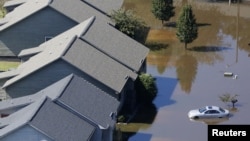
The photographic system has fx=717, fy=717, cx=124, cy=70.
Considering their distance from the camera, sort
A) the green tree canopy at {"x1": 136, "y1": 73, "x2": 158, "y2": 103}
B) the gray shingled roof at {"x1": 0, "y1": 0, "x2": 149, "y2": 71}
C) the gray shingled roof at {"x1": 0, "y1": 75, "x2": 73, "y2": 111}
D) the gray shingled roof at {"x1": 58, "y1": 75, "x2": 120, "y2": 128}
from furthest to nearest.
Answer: the gray shingled roof at {"x1": 0, "y1": 0, "x2": 149, "y2": 71} < the green tree canopy at {"x1": 136, "y1": 73, "x2": 158, "y2": 103} < the gray shingled roof at {"x1": 0, "y1": 75, "x2": 73, "y2": 111} < the gray shingled roof at {"x1": 58, "y1": 75, "x2": 120, "y2": 128}

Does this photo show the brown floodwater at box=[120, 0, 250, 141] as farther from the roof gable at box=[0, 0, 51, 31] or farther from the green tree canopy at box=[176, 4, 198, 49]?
the roof gable at box=[0, 0, 51, 31]

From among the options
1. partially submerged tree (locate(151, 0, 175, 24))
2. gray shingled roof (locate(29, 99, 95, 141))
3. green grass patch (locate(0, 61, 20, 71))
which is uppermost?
partially submerged tree (locate(151, 0, 175, 24))

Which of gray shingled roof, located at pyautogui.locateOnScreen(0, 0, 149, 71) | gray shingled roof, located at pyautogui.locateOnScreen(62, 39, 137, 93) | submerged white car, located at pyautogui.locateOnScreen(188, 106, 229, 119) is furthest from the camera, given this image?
gray shingled roof, located at pyautogui.locateOnScreen(0, 0, 149, 71)

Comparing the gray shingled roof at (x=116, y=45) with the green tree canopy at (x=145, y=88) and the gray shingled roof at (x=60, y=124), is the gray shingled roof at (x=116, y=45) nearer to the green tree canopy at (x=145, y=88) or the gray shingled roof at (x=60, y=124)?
the green tree canopy at (x=145, y=88)

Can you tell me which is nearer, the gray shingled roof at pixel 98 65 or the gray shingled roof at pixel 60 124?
the gray shingled roof at pixel 60 124

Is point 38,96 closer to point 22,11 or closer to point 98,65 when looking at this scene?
point 98,65

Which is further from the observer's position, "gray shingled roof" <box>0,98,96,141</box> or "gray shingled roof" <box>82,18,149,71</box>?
"gray shingled roof" <box>82,18,149,71</box>

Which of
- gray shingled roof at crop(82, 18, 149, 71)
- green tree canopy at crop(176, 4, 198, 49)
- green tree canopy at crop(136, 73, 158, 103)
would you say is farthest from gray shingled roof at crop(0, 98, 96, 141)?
green tree canopy at crop(176, 4, 198, 49)

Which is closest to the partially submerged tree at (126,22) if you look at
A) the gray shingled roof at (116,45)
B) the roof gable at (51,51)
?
the gray shingled roof at (116,45)
